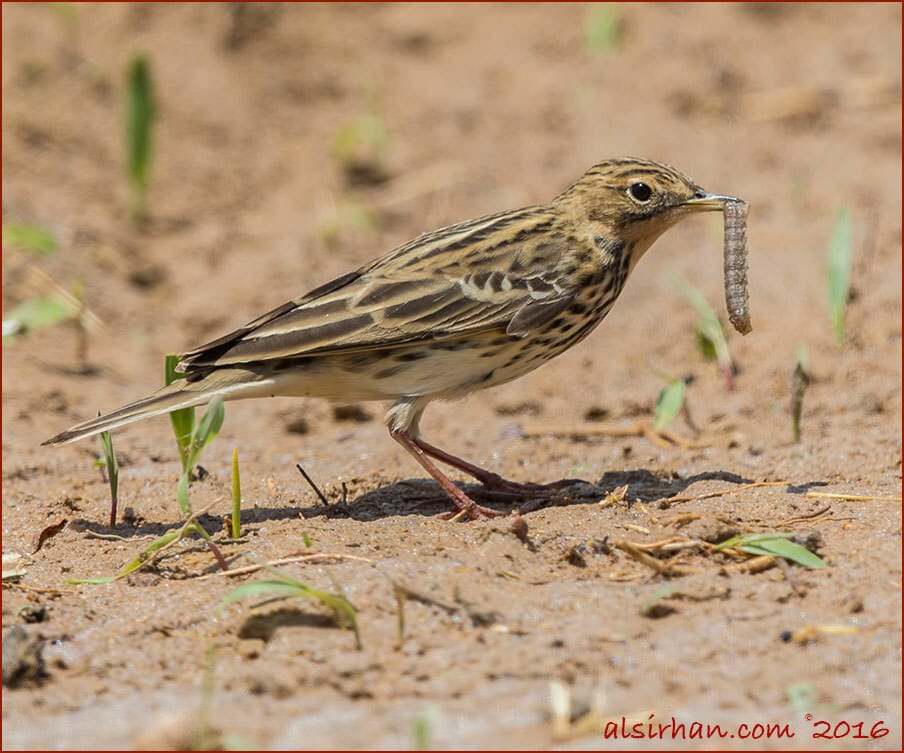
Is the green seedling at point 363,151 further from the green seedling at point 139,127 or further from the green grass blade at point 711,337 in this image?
the green grass blade at point 711,337

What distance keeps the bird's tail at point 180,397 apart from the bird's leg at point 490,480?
2.71 ft

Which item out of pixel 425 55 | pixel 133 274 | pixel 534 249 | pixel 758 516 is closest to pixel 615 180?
pixel 534 249

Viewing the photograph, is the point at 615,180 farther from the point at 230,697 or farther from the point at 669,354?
the point at 230,697

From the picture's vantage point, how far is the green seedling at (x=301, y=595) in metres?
4.26

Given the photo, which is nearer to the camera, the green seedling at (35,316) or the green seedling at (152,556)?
the green seedling at (152,556)

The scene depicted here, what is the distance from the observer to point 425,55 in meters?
12.7

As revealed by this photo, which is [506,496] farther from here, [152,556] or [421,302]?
[152,556]

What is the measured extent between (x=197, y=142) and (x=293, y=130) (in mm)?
879

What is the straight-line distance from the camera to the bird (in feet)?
19.3

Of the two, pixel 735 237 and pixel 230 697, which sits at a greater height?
pixel 735 237

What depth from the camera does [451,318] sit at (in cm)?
601

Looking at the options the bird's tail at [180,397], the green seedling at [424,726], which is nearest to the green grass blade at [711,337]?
the bird's tail at [180,397]

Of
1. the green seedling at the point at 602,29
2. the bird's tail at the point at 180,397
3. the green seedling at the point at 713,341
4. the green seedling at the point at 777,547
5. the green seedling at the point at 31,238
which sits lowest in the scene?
the green seedling at the point at 777,547

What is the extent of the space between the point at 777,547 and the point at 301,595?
168cm
